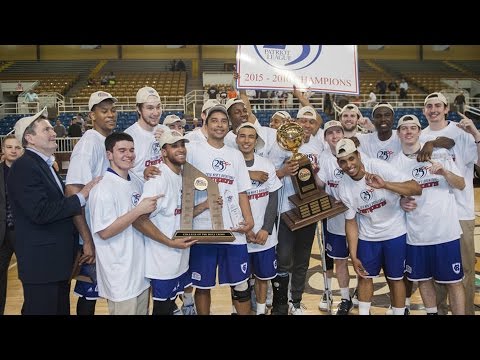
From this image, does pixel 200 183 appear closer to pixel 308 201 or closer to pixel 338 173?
pixel 308 201

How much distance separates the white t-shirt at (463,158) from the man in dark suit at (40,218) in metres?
2.86

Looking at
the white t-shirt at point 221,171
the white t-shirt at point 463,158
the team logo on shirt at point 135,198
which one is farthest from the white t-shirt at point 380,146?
the team logo on shirt at point 135,198

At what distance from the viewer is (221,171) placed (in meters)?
3.50

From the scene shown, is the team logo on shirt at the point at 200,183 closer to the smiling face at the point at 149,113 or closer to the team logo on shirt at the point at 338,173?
the smiling face at the point at 149,113

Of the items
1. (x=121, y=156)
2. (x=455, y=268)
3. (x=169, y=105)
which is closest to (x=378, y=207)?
(x=455, y=268)

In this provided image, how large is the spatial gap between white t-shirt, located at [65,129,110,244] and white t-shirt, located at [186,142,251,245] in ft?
2.13

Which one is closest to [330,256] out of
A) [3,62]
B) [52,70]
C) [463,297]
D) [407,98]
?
[463,297]

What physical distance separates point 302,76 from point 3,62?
20.3 m

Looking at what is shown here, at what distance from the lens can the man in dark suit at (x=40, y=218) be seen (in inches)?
116

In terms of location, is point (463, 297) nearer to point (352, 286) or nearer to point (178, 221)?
point (352, 286)

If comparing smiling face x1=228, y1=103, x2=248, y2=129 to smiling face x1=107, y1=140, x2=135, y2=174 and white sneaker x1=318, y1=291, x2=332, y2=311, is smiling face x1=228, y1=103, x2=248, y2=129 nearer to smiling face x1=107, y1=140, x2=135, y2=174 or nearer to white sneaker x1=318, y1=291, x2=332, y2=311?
smiling face x1=107, y1=140, x2=135, y2=174

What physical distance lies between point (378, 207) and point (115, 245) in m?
1.99

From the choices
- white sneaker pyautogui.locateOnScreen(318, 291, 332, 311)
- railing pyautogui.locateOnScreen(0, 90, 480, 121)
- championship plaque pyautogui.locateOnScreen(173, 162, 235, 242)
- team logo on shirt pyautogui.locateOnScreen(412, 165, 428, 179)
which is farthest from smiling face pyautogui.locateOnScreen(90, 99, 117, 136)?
railing pyautogui.locateOnScreen(0, 90, 480, 121)

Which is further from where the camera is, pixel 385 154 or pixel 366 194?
pixel 385 154
